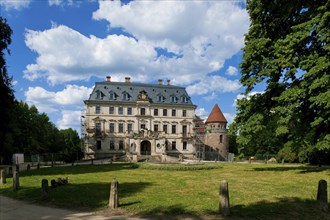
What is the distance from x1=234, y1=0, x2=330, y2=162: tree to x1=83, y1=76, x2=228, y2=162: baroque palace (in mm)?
31744

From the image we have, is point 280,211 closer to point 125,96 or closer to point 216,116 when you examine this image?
point 125,96

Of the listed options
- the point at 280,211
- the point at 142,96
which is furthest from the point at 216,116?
the point at 280,211

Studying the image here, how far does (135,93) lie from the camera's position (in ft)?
191

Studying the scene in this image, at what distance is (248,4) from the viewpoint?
75.7 ft

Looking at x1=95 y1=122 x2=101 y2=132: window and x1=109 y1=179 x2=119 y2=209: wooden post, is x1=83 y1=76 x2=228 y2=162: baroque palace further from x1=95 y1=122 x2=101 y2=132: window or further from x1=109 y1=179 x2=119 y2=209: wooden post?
x1=109 y1=179 x2=119 y2=209: wooden post

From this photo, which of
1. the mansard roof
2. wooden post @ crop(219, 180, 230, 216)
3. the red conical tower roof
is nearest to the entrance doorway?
the mansard roof

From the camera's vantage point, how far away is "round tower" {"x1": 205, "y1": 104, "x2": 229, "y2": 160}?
58566 mm

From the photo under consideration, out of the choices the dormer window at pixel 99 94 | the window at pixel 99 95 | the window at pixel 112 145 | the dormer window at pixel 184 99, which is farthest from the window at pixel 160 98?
the window at pixel 112 145

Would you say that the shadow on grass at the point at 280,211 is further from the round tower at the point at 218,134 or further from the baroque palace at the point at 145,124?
the round tower at the point at 218,134

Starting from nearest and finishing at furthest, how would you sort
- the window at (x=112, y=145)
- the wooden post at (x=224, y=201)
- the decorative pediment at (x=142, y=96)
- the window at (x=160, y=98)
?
the wooden post at (x=224, y=201)
the window at (x=112, y=145)
the decorative pediment at (x=142, y=96)
the window at (x=160, y=98)

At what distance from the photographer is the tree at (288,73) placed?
17391mm

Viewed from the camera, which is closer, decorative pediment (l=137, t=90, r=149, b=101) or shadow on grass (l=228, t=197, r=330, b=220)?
shadow on grass (l=228, t=197, r=330, b=220)

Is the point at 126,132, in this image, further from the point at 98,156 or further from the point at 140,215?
the point at 140,215

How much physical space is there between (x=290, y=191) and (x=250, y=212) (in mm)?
4830
